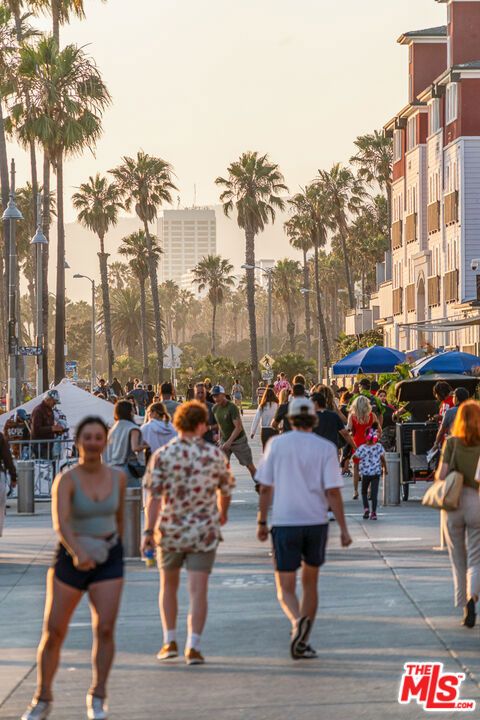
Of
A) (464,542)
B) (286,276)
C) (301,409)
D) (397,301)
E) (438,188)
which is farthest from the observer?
(286,276)

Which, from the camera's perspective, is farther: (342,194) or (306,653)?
(342,194)

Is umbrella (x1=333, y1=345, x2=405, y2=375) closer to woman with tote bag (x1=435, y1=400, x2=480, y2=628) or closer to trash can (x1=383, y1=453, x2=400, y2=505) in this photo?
trash can (x1=383, y1=453, x2=400, y2=505)

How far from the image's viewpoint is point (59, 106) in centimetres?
5988

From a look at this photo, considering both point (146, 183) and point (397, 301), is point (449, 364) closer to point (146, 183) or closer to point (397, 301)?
point (397, 301)

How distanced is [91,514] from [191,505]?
5.77 feet

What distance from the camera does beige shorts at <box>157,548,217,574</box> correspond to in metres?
11.2

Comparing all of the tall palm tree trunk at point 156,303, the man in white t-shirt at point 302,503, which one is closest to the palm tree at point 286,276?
the tall palm tree trunk at point 156,303

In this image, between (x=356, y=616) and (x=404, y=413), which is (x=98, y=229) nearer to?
(x=404, y=413)

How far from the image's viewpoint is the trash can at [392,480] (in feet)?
81.7

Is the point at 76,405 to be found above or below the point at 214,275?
below

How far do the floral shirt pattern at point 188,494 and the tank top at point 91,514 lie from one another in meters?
1.65

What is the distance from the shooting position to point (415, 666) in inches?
427

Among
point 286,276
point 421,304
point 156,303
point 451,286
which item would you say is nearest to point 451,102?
point 451,286

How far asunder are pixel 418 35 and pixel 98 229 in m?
39.1
